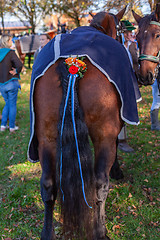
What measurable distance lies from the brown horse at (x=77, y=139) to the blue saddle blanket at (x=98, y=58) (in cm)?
4

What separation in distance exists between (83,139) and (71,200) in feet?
1.89

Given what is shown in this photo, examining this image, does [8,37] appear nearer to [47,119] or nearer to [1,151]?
[1,151]

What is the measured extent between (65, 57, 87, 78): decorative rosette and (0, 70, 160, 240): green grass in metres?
1.88

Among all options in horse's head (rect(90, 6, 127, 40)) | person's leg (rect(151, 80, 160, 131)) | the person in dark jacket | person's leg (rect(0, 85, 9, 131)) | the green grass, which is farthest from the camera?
person's leg (rect(0, 85, 9, 131))

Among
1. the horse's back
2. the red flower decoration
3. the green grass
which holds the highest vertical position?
the red flower decoration

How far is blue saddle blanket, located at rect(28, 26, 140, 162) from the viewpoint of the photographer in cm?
195

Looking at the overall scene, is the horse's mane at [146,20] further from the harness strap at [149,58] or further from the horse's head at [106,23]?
the horse's head at [106,23]

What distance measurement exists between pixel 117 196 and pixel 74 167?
147 cm

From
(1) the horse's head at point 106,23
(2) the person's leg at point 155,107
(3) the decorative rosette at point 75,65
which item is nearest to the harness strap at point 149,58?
(1) the horse's head at point 106,23

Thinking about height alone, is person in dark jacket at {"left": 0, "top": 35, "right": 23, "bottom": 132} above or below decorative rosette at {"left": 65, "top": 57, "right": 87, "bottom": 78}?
below

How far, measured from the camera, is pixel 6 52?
19.3ft

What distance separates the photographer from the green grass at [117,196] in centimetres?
261

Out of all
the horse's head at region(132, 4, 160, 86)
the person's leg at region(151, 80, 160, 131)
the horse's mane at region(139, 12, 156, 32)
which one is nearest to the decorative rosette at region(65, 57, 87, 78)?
the horse's head at region(132, 4, 160, 86)

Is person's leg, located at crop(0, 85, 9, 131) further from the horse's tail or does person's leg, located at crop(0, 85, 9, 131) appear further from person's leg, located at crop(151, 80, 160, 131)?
the horse's tail
